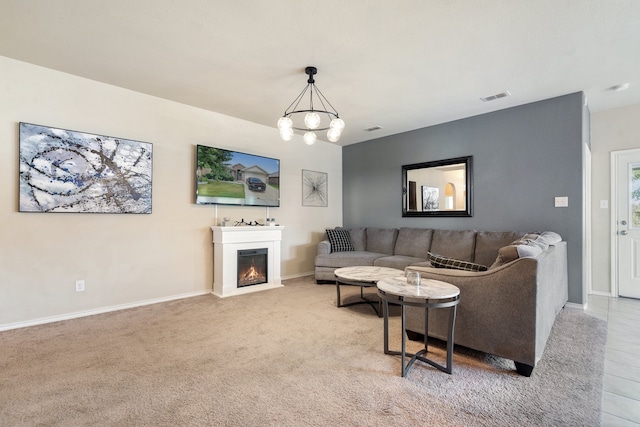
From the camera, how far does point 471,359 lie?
2193 mm

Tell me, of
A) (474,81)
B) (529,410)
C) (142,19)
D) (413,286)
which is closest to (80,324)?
(142,19)

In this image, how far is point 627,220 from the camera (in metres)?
3.95

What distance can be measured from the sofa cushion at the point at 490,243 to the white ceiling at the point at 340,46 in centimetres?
174

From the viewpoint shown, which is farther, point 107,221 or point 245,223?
point 245,223

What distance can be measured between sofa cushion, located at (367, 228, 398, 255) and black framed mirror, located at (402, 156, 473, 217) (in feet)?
1.45

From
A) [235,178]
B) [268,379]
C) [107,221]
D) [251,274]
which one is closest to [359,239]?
[251,274]

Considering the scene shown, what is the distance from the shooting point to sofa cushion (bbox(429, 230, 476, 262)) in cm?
410

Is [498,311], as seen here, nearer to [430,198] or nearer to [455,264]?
[455,264]

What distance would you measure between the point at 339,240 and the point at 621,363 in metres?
3.61

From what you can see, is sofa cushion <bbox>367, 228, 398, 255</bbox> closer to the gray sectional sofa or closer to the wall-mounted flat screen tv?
the wall-mounted flat screen tv

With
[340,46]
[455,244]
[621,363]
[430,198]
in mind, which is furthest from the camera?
[430,198]

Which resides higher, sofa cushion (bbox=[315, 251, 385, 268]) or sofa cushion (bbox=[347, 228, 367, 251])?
sofa cushion (bbox=[347, 228, 367, 251])

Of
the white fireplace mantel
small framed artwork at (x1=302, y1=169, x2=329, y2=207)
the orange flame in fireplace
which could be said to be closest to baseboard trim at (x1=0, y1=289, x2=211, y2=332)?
the white fireplace mantel

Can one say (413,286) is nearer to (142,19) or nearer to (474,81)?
(474,81)
